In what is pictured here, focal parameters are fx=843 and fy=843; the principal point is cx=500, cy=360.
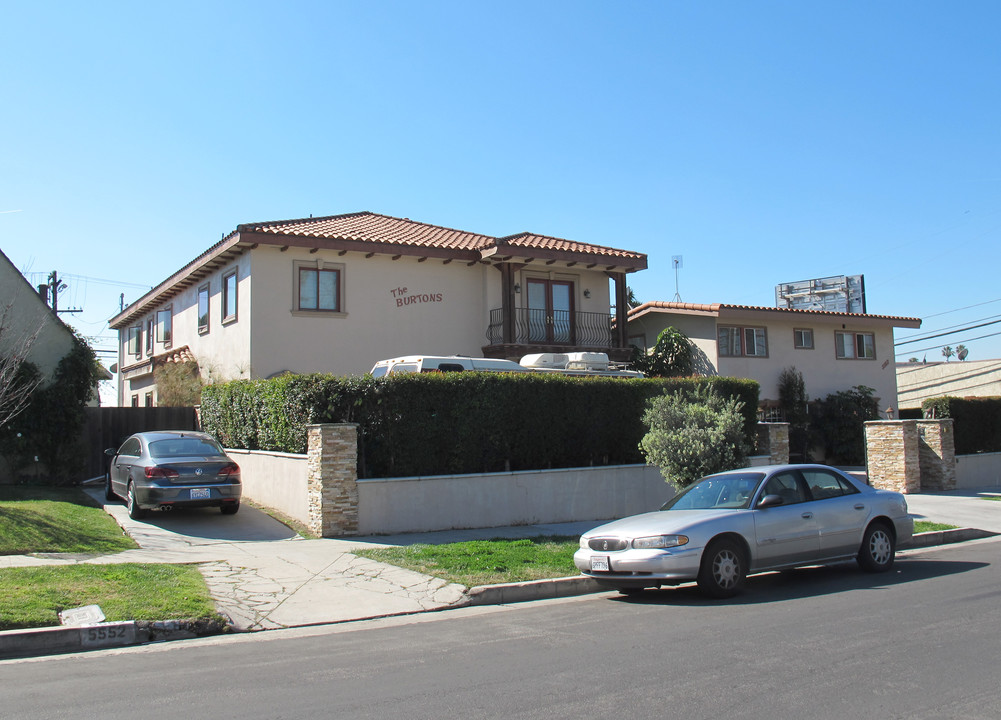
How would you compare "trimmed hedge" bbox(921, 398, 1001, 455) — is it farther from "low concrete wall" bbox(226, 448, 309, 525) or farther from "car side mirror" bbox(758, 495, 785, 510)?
"low concrete wall" bbox(226, 448, 309, 525)

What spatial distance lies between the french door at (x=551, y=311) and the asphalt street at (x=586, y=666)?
15235 millimetres

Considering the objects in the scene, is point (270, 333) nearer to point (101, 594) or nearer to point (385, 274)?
point (385, 274)

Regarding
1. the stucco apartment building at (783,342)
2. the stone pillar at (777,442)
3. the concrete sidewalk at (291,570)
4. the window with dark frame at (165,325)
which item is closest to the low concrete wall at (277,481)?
the concrete sidewalk at (291,570)

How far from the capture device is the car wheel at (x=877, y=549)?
10.4 m

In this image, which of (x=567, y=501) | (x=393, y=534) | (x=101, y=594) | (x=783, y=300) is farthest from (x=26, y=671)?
(x=783, y=300)

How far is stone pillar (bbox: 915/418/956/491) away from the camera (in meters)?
21.5

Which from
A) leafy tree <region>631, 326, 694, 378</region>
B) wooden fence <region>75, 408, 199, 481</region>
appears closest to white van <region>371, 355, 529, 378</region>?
wooden fence <region>75, 408, 199, 481</region>

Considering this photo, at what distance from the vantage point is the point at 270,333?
20375mm

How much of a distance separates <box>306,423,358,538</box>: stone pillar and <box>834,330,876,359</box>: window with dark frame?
21546mm

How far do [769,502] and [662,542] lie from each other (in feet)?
4.72

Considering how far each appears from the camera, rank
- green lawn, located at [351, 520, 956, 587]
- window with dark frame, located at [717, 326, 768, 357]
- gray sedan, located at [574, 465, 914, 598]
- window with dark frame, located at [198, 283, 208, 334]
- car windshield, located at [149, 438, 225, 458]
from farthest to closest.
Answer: window with dark frame, located at [717, 326, 768, 357] < window with dark frame, located at [198, 283, 208, 334] < car windshield, located at [149, 438, 225, 458] < green lawn, located at [351, 520, 956, 587] < gray sedan, located at [574, 465, 914, 598]

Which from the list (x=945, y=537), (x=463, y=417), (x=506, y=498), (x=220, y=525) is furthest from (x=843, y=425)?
(x=220, y=525)

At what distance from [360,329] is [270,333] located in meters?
2.34

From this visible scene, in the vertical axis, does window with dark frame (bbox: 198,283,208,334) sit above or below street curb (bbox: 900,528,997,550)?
above
